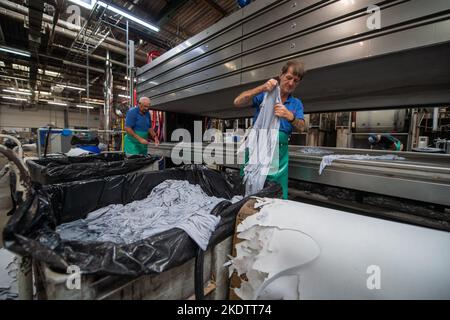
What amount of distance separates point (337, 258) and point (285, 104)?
36.3 inches

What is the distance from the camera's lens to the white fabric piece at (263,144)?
47.6 inches

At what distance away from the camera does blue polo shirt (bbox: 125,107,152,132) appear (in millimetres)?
2438

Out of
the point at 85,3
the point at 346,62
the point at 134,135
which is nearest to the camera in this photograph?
the point at 346,62

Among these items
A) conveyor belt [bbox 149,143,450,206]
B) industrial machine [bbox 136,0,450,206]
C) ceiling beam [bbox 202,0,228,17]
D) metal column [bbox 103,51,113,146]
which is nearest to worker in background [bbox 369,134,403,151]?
industrial machine [bbox 136,0,450,206]

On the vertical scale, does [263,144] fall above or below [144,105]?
below

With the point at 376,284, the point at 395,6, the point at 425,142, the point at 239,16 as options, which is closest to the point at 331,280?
the point at 376,284

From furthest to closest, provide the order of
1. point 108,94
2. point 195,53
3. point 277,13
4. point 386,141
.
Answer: point 108,94 → point 386,141 → point 195,53 → point 277,13

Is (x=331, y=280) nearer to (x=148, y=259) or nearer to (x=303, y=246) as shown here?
(x=303, y=246)

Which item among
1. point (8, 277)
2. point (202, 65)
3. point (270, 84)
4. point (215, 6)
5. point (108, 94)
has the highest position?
point (215, 6)

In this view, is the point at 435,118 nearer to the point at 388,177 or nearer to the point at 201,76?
the point at 388,177

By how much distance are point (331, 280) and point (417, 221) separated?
2.96 ft

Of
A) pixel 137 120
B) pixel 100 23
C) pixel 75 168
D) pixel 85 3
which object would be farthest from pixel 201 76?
pixel 100 23

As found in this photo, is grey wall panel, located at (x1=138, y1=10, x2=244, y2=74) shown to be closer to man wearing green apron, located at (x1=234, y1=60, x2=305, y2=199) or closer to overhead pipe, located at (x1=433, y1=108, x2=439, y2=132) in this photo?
man wearing green apron, located at (x1=234, y1=60, x2=305, y2=199)

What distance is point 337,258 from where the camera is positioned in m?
0.57
